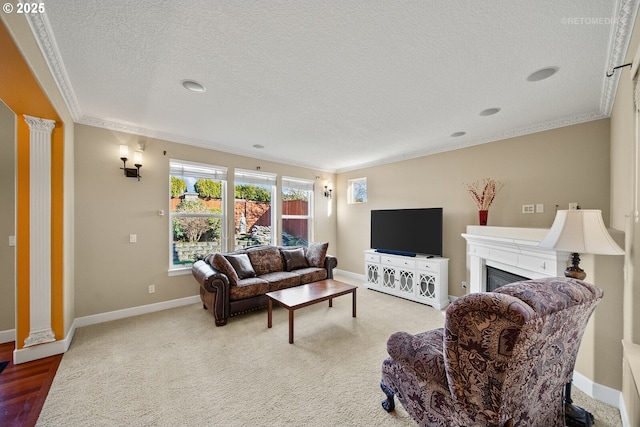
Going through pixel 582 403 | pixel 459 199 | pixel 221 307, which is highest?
pixel 459 199

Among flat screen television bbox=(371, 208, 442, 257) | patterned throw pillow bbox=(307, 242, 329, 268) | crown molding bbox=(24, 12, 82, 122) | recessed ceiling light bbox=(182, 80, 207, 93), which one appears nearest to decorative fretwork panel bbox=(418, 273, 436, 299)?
flat screen television bbox=(371, 208, 442, 257)

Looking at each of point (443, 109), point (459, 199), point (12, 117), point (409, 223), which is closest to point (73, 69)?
point (12, 117)

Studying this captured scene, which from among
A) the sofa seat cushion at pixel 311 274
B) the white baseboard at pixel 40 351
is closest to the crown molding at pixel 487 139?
the sofa seat cushion at pixel 311 274

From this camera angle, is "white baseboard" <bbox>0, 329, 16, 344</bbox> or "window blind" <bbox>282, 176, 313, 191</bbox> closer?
"white baseboard" <bbox>0, 329, 16, 344</bbox>

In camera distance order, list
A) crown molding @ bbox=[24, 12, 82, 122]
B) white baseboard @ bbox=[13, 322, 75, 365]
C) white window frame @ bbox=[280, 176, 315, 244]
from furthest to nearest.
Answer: white window frame @ bbox=[280, 176, 315, 244] → white baseboard @ bbox=[13, 322, 75, 365] → crown molding @ bbox=[24, 12, 82, 122]

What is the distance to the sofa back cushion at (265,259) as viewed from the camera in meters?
4.15

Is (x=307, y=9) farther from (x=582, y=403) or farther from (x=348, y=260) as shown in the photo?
(x=348, y=260)

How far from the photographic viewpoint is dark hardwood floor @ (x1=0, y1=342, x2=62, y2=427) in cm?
174

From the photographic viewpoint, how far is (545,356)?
121cm

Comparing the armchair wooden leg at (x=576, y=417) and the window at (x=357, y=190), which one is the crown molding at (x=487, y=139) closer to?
the window at (x=357, y=190)

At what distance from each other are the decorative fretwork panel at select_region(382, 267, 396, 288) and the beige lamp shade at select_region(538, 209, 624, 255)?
9.48 ft

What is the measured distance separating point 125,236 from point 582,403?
16.6 feet

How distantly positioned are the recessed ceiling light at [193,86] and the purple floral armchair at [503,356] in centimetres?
267

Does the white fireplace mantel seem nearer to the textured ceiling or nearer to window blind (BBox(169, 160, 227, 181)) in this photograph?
the textured ceiling
